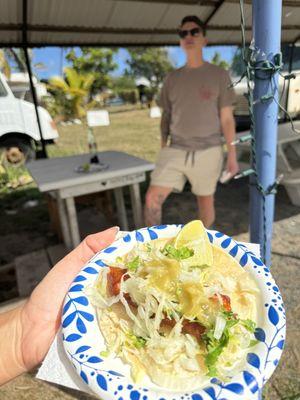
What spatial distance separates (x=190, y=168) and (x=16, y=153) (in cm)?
596

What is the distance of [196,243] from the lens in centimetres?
138

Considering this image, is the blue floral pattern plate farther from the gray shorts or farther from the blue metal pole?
the gray shorts

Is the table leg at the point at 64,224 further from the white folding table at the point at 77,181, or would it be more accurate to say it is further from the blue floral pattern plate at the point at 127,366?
the blue floral pattern plate at the point at 127,366

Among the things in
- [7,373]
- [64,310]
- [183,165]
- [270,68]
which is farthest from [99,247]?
[183,165]

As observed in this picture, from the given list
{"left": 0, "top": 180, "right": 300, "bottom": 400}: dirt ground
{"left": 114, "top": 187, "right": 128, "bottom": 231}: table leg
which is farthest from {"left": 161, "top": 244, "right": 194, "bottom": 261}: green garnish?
{"left": 114, "top": 187, "right": 128, "bottom": 231}: table leg

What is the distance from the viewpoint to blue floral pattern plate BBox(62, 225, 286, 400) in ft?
3.08

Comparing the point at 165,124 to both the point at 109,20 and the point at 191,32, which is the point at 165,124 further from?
the point at 109,20

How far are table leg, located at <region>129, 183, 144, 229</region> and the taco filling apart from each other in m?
2.93

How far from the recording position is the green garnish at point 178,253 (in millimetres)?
1317

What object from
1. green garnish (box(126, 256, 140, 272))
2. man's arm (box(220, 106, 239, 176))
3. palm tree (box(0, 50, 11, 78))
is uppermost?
palm tree (box(0, 50, 11, 78))

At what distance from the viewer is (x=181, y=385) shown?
99 cm

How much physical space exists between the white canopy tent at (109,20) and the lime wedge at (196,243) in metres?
3.67

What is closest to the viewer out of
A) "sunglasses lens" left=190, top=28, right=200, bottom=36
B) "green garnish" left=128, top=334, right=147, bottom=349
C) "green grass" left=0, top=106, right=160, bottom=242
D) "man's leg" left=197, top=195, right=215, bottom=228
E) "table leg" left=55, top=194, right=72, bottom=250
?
"green garnish" left=128, top=334, right=147, bottom=349

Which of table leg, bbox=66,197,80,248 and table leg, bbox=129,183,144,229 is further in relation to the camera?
table leg, bbox=129,183,144,229
